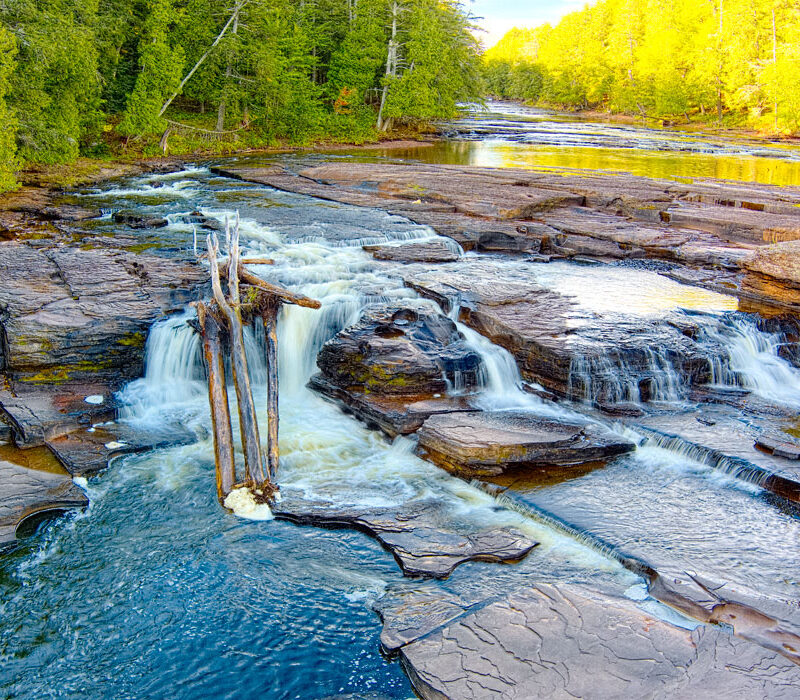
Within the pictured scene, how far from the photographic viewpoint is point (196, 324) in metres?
9.35

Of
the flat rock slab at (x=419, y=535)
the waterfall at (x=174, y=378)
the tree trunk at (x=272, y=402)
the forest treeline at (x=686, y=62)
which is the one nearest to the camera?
the flat rock slab at (x=419, y=535)

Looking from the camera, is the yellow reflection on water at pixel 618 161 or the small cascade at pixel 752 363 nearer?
the small cascade at pixel 752 363

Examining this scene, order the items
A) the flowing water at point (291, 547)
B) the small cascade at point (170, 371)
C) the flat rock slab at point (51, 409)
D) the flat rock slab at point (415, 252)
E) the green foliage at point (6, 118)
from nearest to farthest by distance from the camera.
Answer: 1. the flowing water at point (291, 547)
2. the flat rock slab at point (51, 409)
3. the small cascade at point (170, 371)
4. the flat rock slab at point (415, 252)
5. the green foliage at point (6, 118)

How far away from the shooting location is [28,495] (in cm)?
659

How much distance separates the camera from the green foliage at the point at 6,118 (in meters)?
14.9

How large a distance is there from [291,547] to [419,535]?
1143 mm

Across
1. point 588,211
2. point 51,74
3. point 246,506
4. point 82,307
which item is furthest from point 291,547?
point 51,74

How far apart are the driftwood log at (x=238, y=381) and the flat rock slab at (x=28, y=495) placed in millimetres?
1414

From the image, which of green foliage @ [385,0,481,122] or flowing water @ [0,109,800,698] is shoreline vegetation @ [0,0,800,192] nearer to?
green foliage @ [385,0,481,122]

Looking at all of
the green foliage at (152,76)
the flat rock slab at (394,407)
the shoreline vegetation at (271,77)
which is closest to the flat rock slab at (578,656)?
the flat rock slab at (394,407)

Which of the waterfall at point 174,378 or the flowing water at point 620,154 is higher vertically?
the flowing water at point 620,154

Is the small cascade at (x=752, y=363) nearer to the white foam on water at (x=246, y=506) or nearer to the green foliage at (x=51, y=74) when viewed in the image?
the white foam on water at (x=246, y=506)

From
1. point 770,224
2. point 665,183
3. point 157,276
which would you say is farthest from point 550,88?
point 157,276

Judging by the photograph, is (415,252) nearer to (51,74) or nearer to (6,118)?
(6,118)
